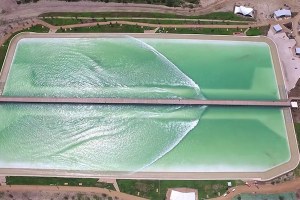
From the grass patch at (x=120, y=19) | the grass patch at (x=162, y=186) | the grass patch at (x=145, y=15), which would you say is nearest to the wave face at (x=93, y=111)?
the grass patch at (x=162, y=186)

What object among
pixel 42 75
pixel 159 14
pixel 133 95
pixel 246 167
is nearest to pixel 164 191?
pixel 246 167

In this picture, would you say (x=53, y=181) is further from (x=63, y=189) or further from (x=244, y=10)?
(x=244, y=10)

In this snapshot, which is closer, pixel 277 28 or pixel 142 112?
pixel 142 112

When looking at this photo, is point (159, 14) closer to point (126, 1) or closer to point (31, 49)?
point (126, 1)

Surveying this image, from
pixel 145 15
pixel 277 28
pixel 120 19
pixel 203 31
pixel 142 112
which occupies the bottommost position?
pixel 142 112

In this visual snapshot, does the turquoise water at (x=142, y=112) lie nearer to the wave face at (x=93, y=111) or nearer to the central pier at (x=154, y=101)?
the wave face at (x=93, y=111)

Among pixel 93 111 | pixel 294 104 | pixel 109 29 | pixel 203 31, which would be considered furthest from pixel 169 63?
pixel 294 104
